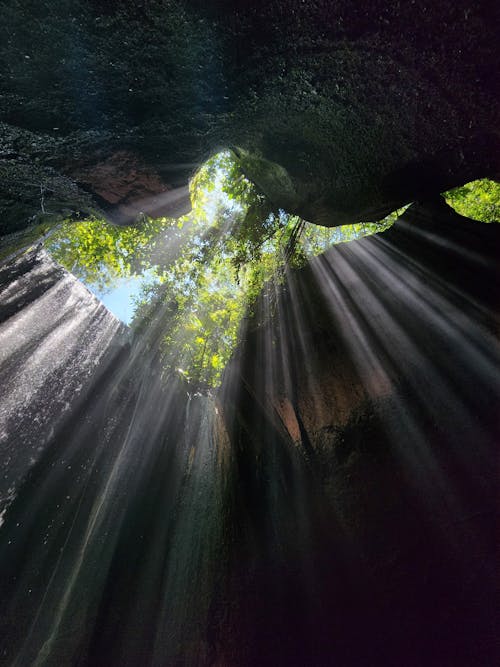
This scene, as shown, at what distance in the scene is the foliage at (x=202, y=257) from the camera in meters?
6.54

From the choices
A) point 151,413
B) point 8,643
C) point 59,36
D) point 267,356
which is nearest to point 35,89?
point 59,36

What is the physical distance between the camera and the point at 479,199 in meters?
8.66

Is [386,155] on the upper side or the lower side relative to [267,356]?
lower

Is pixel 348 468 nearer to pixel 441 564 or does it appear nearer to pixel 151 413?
pixel 441 564

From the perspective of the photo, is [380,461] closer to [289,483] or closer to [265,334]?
[289,483]

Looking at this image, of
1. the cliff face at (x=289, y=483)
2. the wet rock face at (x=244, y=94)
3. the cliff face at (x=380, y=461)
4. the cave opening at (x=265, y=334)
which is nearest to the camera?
the wet rock face at (x=244, y=94)

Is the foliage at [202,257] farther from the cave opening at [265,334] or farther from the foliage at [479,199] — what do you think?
the foliage at [479,199]

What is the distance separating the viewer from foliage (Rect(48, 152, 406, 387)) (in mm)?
6539

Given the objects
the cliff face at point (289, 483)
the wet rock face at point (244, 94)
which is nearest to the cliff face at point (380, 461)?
the cliff face at point (289, 483)

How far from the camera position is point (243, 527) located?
Result: 6938 millimetres

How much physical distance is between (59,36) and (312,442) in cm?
594

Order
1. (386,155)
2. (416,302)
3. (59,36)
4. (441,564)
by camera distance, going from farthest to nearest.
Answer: (416,302) < (441,564) < (386,155) < (59,36)

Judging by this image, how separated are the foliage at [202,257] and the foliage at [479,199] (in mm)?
1873

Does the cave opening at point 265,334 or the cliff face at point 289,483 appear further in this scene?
the cliff face at point 289,483
